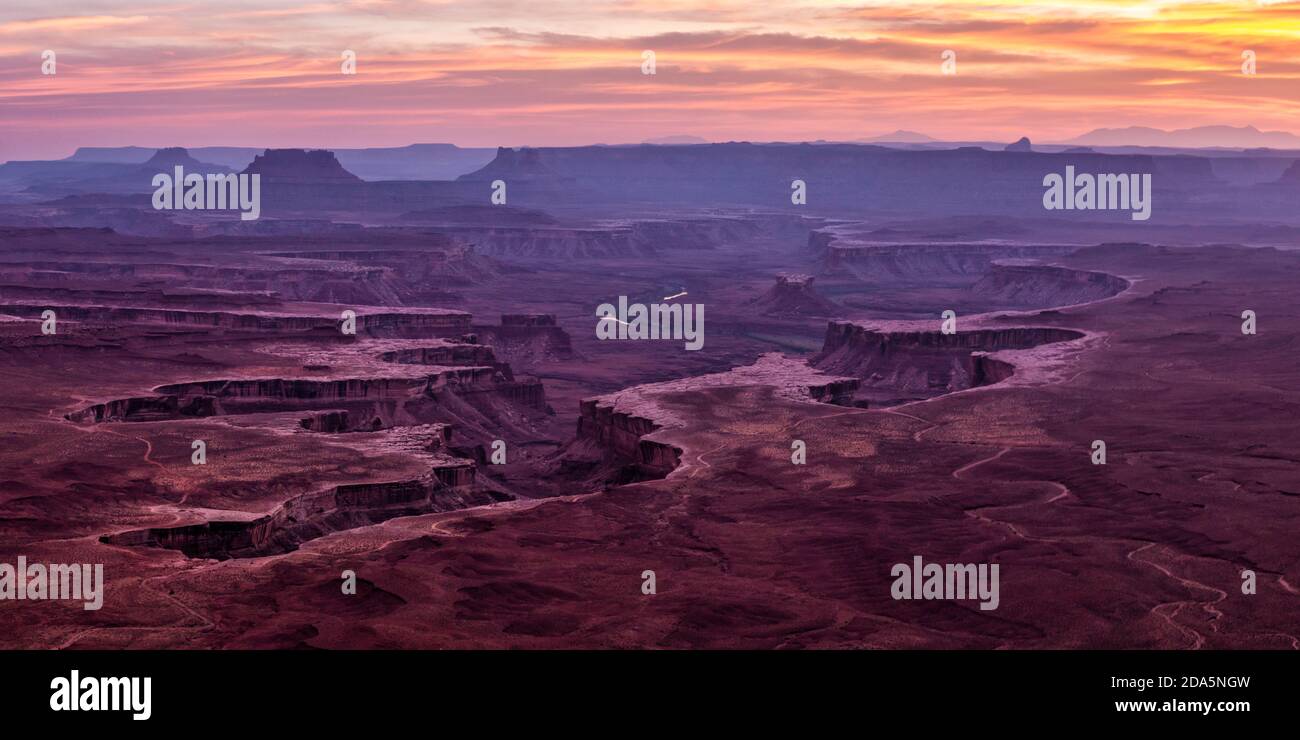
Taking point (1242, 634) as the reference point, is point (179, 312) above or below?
above

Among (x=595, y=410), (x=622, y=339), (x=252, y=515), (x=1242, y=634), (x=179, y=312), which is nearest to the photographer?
(x=1242, y=634)

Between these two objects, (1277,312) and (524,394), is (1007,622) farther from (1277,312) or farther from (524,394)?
(1277,312)

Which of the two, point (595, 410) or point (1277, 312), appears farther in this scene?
point (1277, 312)

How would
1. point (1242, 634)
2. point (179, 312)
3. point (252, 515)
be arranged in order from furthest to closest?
1. point (179, 312)
2. point (252, 515)
3. point (1242, 634)

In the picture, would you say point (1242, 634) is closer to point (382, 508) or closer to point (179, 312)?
point (382, 508)

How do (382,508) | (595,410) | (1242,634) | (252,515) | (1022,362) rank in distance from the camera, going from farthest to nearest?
(1022,362), (595,410), (382,508), (252,515), (1242,634)

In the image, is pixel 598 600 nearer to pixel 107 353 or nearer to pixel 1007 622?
pixel 1007 622

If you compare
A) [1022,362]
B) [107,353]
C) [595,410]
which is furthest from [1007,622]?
[107,353]

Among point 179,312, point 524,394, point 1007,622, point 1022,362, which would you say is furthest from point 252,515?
point 179,312

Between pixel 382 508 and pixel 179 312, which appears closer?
pixel 382 508
